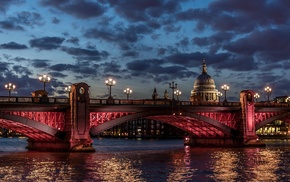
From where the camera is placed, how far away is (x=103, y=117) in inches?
3300

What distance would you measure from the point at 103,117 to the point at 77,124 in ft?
21.1

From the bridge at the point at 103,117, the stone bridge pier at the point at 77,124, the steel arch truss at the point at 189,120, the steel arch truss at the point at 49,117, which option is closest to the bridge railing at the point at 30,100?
the bridge at the point at 103,117

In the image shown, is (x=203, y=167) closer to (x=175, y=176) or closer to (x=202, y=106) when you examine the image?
(x=175, y=176)

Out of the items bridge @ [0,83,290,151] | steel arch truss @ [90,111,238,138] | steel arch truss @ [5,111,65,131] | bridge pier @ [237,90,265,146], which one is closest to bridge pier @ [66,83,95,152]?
bridge @ [0,83,290,151]

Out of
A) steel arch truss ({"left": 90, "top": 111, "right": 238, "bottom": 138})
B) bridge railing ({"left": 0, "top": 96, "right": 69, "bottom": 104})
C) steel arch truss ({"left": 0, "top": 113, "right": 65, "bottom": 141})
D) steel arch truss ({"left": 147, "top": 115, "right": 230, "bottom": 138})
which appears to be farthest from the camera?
steel arch truss ({"left": 147, "top": 115, "right": 230, "bottom": 138})

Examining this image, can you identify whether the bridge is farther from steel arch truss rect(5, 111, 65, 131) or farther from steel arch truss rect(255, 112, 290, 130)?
steel arch truss rect(255, 112, 290, 130)

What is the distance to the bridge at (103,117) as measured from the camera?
76.9 meters

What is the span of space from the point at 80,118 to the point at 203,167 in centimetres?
2677

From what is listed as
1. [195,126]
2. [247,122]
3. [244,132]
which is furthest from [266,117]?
[195,126]

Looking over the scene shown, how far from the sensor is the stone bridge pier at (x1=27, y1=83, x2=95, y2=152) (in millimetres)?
78000

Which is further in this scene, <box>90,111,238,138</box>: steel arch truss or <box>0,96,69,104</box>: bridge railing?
<box>90,111,238,138</box>: steel arch truss

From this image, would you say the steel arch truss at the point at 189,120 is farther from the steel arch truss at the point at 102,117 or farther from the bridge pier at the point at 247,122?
the bridge pier at the point at 247,122

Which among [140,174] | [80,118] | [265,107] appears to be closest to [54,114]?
[80,118]

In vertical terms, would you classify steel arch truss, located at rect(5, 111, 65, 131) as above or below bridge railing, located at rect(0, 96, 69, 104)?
below
